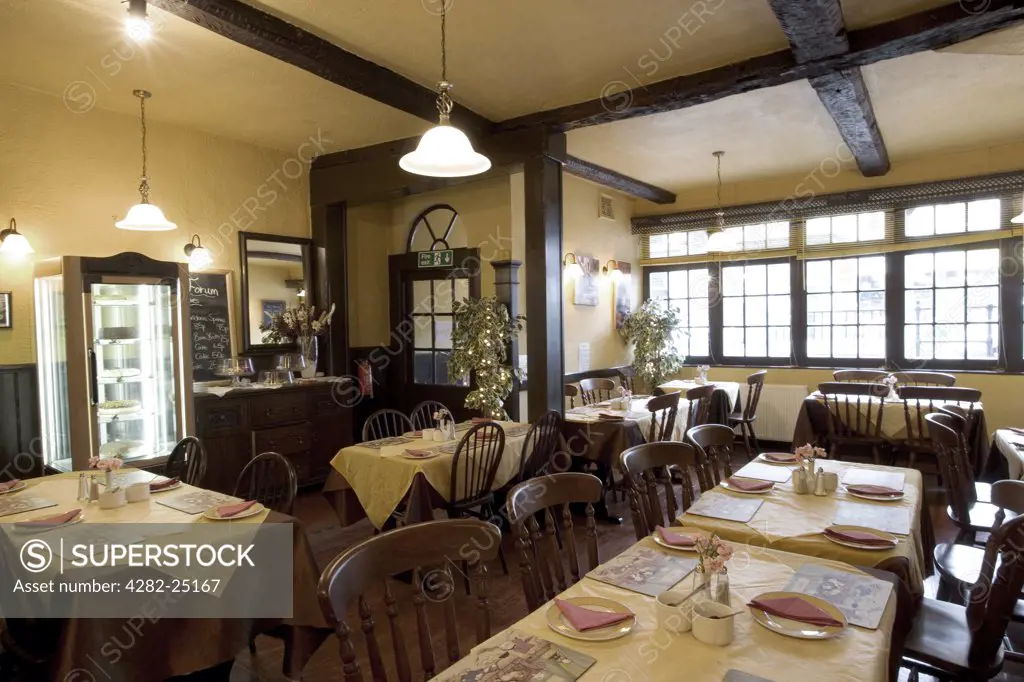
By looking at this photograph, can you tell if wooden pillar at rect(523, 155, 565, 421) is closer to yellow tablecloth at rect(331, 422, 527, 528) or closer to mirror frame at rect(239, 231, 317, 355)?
yellow tablecloth at rect(331, 422, 527, 528)

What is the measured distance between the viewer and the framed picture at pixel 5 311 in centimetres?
396

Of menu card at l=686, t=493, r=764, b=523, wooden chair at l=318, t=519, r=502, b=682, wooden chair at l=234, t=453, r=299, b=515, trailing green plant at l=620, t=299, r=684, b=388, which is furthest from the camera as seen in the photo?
trailing green plant at l=620, t=299, r=684, b=388

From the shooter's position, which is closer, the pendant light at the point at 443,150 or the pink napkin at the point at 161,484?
the pendant light at the point at 443,150

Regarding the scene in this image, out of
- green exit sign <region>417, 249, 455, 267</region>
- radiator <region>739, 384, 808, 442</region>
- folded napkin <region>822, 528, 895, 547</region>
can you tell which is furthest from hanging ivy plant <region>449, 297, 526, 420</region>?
folded napkin <region>822, 528, 895, 547</region>

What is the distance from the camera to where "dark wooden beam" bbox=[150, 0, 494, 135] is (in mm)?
2869

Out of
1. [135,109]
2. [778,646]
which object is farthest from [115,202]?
[778,646]

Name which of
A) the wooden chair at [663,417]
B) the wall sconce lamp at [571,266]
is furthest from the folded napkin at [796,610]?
the wall sconce lamp at [571,266]

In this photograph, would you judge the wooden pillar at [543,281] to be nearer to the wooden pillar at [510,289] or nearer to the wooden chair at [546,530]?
the wooden pillar at [510,289]

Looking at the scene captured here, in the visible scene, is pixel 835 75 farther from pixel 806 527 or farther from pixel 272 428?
pixel 272 428

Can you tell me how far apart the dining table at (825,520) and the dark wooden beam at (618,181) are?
11.8 feet

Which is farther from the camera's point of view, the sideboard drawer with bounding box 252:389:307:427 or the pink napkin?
the sideboard drawer with bounding box 252:389:307:427

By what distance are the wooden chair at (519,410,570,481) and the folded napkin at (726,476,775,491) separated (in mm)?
1383

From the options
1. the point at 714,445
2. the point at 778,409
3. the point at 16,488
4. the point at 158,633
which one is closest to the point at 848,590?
the point at 714,445

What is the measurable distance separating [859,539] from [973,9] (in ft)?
9.04
